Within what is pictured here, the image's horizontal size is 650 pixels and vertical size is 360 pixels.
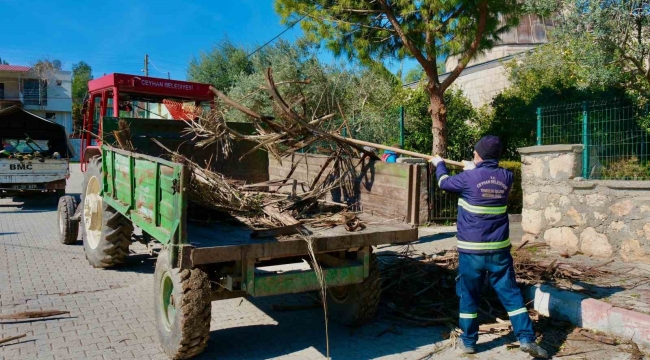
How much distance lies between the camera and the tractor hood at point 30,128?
1432 centimetres

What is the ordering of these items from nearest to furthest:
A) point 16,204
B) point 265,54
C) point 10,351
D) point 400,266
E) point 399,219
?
point 10,351 < point 399,219 < point 400,266 < point 16,204 < point 265,54

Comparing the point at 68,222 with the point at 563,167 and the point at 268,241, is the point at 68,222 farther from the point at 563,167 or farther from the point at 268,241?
the point at 563,167

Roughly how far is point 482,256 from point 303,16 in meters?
8.08

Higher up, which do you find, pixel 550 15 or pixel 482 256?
pixel 550 15

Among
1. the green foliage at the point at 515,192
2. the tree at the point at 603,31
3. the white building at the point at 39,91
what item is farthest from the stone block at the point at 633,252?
the white building at the point at 39,91

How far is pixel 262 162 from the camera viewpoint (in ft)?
24.8

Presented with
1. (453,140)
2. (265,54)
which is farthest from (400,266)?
(265,54)

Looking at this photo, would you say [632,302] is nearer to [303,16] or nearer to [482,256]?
[482,256]

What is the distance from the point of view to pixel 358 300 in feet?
16.8

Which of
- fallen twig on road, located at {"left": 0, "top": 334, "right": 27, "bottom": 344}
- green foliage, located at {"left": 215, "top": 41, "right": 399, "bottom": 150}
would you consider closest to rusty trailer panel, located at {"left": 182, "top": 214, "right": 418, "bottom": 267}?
fallen twig on road, located at {"left": 0, "top": 334, "right": 27, "bottom": 344}

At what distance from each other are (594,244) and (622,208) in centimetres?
63

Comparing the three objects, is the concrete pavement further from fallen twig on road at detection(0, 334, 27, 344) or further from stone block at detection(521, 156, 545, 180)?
stone block at detection(521, 156, 545, 180)

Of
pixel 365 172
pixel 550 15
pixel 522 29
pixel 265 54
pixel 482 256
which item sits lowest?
pixel 482 256

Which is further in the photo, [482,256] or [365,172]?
[365,172]
